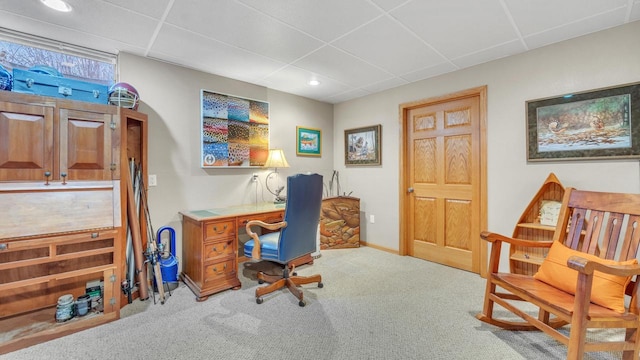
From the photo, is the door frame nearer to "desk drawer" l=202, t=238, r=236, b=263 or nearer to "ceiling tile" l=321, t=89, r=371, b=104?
"ceiling tile" l=321, t=89, r=371, b=104

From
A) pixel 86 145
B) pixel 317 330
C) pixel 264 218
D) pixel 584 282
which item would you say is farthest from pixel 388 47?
pixel 86 145

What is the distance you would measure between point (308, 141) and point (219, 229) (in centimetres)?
215

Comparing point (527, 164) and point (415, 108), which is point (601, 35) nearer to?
point (527, 164)

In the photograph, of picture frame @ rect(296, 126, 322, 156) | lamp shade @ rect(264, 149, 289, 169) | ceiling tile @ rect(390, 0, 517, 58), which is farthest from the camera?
picture frame @ rect(296, 126, 322, 156)

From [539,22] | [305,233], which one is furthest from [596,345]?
[539,22]

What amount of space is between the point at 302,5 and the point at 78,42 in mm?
2199

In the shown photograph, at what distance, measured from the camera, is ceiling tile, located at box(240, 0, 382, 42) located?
192 centimetres

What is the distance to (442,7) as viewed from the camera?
6.50ft

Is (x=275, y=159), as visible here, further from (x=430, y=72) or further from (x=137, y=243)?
(x=430, y=72)

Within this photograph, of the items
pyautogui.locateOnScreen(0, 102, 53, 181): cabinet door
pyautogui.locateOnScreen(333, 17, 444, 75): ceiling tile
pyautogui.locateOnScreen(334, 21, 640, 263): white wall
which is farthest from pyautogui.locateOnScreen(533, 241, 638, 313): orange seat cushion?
pyautogui.locateOnScreen(0, 102, 53, 181): cabinet door

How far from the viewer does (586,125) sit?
2.36 meters

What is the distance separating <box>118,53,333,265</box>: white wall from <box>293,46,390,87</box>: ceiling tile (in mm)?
1009

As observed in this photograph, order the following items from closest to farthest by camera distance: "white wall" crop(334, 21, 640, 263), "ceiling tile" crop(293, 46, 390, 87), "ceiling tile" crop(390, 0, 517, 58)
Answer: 1. "ceiling tile" crop(390, 0, 517, 58)
2. "white wall" crop(334, 21, 640, 263)
3. "ceiling tile" crop(293, 46, 390, 87)

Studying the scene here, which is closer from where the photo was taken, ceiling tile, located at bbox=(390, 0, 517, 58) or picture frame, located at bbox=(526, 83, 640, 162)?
ceiling tile, located at bbox=(390, 0, 517, 58)
